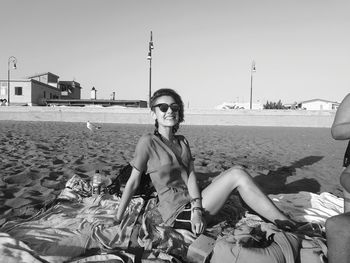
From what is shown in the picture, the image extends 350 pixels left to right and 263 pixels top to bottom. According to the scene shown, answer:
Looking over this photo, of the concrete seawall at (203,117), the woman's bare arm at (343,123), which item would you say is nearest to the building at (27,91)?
the concrete seawall at (203,117)

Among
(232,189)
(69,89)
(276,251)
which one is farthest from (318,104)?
(276,251)

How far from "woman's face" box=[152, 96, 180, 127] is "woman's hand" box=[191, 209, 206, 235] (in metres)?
0.89

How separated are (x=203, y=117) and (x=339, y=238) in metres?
24.0

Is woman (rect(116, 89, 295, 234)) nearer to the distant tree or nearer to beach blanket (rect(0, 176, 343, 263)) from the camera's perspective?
beach blanket (rect(0, 176, 343, 263))

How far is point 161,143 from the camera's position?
10.7 feet

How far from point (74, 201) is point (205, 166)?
3147 mm

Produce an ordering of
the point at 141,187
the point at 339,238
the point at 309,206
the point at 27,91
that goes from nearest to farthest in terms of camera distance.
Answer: the point at 339,238, the point at 141,187, the point at 309,206, the point at 27,91

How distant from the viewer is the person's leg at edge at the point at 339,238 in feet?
6.43

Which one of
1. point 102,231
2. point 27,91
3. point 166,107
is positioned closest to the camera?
point 102,231

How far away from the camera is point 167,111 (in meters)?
3.35

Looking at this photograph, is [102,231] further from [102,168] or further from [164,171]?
[102,168]

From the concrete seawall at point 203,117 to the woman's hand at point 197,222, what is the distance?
22.1m

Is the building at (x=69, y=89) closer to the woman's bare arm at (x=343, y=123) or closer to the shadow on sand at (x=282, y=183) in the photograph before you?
the shadow on sand at (x=282, y=183)

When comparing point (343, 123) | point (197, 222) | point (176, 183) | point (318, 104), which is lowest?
point (197, 222)
